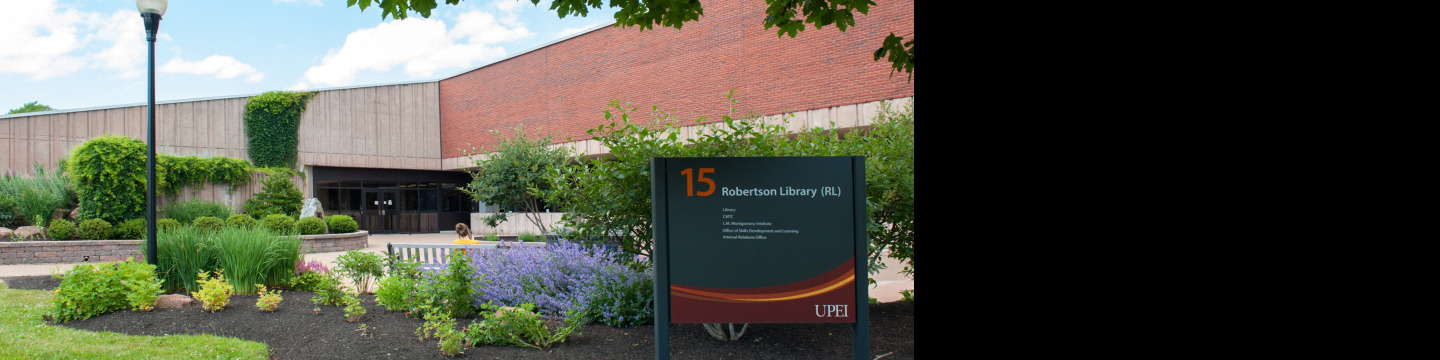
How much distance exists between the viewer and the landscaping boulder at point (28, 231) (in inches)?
517

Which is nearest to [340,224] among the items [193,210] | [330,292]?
[193,210]

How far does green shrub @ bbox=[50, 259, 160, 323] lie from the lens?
5629 mm

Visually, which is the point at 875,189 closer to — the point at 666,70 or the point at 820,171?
the point at 820,171

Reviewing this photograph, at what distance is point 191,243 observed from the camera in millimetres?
7047

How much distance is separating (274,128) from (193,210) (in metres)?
5.78

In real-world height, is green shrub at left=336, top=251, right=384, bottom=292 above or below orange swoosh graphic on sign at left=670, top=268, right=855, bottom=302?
below

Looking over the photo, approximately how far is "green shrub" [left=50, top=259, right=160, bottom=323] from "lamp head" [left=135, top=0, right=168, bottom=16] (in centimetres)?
271

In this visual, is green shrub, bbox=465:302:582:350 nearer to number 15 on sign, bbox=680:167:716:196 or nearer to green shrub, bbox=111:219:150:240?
number 15 on sign, bbox=680:167:716:196

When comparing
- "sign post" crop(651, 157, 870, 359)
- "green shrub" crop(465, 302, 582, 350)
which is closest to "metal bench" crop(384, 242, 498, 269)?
"green shrub" crop(465, 302, 582, 350)

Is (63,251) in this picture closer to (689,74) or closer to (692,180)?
(689,74)

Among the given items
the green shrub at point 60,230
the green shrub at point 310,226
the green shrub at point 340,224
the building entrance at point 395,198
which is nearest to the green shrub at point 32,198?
the green shrub at point 60,230
